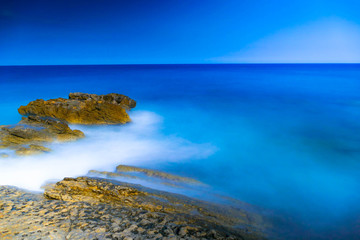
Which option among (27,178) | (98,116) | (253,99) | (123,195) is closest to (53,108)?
(98,116)

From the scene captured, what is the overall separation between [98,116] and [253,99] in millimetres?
13553

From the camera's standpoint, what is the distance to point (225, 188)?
21.3 feet

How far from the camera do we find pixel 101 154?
7758mm

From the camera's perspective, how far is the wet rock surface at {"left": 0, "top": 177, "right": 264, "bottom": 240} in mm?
3332

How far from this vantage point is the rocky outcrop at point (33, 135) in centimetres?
693

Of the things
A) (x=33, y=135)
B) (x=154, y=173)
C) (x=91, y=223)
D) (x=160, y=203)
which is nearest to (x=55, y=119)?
(x=33, y=135)

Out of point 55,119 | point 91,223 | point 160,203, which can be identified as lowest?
point 91,223

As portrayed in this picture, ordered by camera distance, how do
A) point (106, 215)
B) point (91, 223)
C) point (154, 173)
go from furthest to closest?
point (154, 173), point (106, 215), point (91, 223)

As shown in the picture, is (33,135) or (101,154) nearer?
(33,135)

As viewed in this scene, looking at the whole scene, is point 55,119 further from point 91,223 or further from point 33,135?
→ point 91,223

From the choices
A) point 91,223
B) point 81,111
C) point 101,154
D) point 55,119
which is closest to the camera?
point 91,223

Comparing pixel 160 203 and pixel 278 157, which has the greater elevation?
pixel 278 157

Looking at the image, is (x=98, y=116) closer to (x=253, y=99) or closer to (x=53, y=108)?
(x=53, y=108)

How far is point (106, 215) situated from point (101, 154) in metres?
4.23
